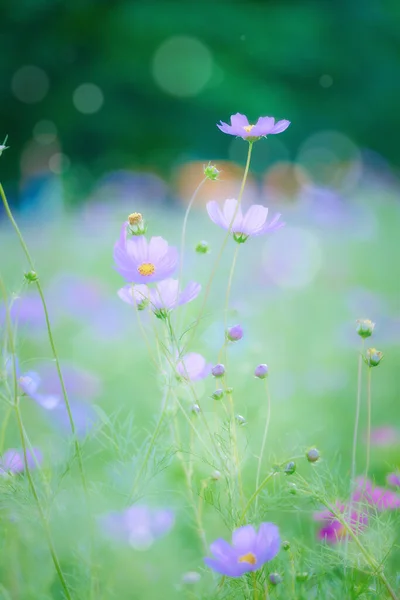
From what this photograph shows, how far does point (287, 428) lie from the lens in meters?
1.28

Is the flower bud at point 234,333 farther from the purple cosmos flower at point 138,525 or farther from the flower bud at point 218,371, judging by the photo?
the purple cosmos flower at point 138,525

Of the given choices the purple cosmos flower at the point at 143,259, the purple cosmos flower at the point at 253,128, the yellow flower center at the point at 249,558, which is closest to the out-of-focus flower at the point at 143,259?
the purple cosmos flower at the point at 143,259

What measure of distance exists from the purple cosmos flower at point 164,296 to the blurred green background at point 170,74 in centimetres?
383

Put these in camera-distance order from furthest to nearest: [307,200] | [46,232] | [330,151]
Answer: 1. [330,151]
2. [307,200]
3. [46,232]

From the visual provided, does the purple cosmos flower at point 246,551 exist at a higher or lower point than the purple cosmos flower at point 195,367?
lower

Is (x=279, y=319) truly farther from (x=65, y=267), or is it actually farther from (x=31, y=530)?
(x=31, y=530)

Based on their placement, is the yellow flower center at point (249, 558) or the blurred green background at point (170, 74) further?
the blurred green background at point (170, 74)

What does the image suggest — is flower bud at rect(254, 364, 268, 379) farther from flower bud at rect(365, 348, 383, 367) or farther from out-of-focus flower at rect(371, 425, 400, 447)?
out-of-focus flower at rect(371, 425, 400, 447)

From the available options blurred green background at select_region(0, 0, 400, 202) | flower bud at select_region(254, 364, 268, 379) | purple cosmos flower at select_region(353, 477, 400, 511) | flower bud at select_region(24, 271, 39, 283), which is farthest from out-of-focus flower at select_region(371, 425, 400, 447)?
blurred green background at select_region(0, 0, 400, 202)

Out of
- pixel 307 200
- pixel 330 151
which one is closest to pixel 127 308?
pixel 307 200

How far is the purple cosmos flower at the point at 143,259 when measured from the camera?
534 mm

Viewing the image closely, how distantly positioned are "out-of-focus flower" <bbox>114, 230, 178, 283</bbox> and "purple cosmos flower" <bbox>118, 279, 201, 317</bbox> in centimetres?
2

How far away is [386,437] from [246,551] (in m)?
0.73

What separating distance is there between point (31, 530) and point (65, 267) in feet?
4.82
